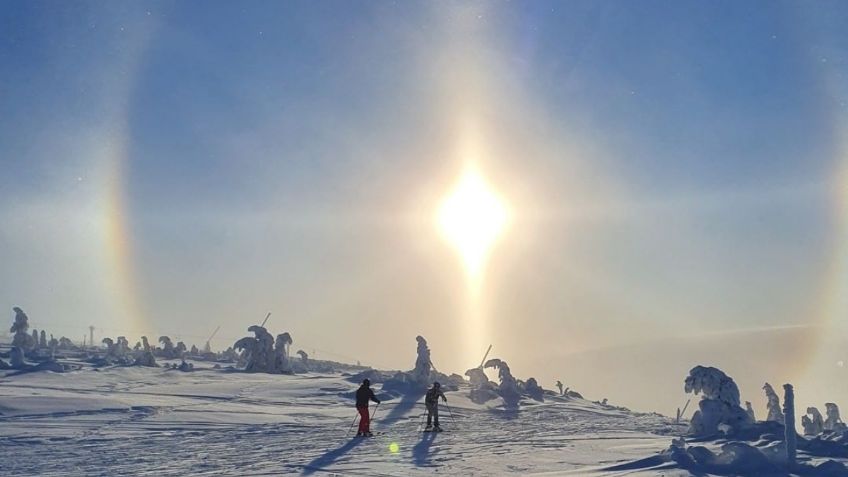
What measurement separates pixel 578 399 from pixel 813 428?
41.5 feet

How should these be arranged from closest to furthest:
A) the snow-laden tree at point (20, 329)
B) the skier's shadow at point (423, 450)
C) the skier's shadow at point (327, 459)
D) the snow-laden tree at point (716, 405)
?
1. the skier's shadow at point (327, 459)
2. the skier's shadow at point (423, 450)
3. the snow-laden tree at point (716, 405)
4. the snow-laden tree at point (20, 329)

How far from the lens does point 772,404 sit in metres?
44.2

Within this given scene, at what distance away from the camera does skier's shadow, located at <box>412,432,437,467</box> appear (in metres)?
17.3

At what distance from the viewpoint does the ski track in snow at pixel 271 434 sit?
16625 mm

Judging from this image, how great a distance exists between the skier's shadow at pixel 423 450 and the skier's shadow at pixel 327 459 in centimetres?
179

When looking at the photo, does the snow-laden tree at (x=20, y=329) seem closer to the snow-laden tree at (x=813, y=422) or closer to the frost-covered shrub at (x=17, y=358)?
the frost-covered shrub at (x=17, y=358)

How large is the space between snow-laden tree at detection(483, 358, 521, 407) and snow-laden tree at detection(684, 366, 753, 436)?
1412cm

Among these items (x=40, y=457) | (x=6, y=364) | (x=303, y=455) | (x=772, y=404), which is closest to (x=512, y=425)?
(x=303, y=455)

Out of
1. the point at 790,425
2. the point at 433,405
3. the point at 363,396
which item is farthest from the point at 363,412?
the point at 790,425

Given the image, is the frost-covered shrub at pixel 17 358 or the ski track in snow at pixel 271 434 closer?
the ski track in snow at pixel 271 434

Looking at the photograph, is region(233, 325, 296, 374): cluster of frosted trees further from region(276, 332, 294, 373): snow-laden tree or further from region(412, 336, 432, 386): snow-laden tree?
region(412, 336, 432, 386): snow-laden tree

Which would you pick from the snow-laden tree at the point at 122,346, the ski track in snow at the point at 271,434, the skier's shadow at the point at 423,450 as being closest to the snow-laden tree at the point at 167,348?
the snow-laden tree at the point at 122,346

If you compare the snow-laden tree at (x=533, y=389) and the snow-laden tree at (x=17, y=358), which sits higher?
the snow-laden tree at (x=17, y=358)

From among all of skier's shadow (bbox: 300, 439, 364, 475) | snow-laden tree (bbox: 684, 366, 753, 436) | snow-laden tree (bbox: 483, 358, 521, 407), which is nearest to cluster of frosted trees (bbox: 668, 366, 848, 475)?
snow-laden tree (bbox: 684, 366, 753, 436)
